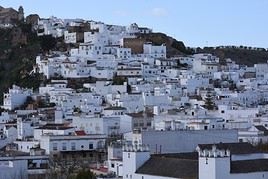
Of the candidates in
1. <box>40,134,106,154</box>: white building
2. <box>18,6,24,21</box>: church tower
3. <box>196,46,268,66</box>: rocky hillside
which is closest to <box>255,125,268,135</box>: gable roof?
<box>40,134,106,154</box>: white building

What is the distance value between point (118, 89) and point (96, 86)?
166 centimetres

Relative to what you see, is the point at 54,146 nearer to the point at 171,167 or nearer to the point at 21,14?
the point at 171,167

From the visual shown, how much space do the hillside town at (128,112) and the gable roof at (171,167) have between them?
0.05 metres

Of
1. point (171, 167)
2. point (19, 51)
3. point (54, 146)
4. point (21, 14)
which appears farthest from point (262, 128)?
point (21, 14)

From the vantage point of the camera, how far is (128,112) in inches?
2066

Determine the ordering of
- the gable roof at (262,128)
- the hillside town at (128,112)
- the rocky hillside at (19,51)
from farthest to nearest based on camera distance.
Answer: the rocky hillside at (19,51), the gable roof at (262,128), the hillside town at (128,112)

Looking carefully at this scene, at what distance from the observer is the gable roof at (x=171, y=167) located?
87.3 feet

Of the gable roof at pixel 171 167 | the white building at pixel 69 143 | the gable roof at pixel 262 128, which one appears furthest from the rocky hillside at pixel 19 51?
the gable roof at pixel 171 167

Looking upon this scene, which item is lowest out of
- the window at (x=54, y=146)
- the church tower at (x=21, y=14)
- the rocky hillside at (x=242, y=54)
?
the window at (x=54, y=146)

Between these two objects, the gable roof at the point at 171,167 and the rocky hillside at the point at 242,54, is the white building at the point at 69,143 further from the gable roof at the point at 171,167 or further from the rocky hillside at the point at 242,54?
the rocky hillside at the point at 242,54

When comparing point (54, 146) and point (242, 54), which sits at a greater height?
point (242, 54)

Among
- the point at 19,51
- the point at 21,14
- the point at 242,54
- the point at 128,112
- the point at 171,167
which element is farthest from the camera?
the point at 242,54

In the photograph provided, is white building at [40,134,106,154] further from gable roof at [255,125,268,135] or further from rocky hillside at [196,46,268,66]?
rocky hillside at [196,46,268,66]

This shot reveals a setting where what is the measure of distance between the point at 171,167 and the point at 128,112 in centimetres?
2518
